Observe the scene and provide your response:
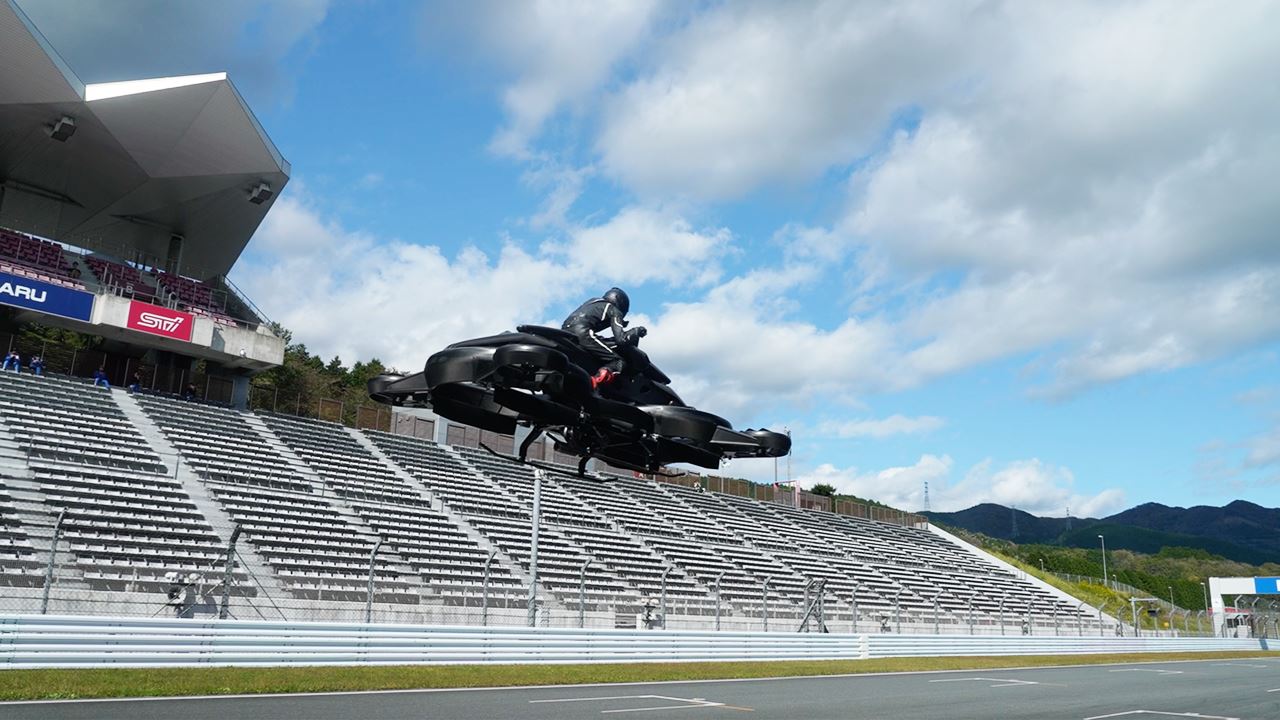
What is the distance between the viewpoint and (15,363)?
92.9 ft

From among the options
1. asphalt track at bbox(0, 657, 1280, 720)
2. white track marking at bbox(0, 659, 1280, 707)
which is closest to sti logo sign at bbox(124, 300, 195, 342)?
white track marking at bbox(0, 659, 1280, 707)

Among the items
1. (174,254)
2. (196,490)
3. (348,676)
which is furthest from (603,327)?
(174,254)

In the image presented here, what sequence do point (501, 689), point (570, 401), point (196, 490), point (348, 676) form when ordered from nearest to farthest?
1. point (570, 401)
2. point (348, 676)
3. point (501, 689)
4. point (196, 490)

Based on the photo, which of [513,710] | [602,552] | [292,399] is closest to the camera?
[513,710]

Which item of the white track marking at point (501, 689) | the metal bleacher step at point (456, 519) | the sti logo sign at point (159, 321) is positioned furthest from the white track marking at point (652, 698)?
the sti logo sign at point (159, 321)

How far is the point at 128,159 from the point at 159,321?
7.30 meters

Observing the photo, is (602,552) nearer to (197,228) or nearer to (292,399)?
(292,399)

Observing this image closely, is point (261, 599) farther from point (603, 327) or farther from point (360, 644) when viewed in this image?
point (603, 327)

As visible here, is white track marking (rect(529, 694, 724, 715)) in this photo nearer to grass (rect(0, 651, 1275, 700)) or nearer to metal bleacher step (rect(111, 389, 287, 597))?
grass (rect(0, 651, 1275, 700))

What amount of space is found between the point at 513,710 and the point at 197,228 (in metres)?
35.0

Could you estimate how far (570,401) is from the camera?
845 centimetres

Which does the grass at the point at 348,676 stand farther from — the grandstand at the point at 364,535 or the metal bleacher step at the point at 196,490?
the metal bleacher step at the point at 196,490

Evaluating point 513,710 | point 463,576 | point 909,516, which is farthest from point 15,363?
point 909,516

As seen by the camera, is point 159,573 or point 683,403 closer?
point 683,403
